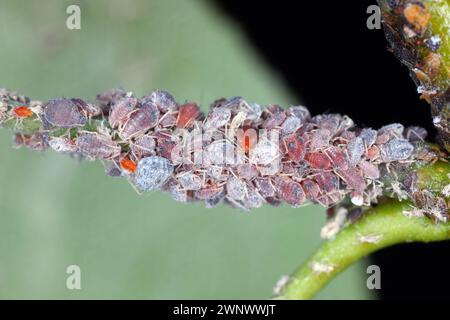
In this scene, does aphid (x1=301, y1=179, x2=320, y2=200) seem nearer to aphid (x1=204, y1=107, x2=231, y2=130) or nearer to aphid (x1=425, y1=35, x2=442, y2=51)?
aphid (x1=204, y1=107, x2=231, y2=130)

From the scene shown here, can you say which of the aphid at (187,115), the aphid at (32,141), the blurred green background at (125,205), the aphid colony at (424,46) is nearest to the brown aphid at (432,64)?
the aphid colony at (424,46)

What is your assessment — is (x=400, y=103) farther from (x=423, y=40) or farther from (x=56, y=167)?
(x=423, y=40)

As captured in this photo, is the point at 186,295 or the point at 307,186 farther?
the point at 186,295

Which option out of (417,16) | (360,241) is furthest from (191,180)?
(417,16)

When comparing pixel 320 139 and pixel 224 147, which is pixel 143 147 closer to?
pixel 224 147

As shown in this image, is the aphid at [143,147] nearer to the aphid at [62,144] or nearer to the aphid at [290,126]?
the aphid at [62,144]
